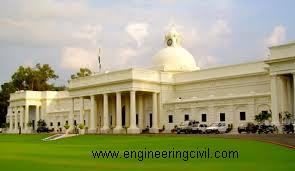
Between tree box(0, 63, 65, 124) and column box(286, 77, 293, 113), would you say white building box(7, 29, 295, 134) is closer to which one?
column box(286, 77, 293, 113)

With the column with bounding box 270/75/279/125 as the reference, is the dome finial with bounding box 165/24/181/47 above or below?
above

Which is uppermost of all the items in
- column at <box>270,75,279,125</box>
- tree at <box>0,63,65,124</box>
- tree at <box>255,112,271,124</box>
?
tree at <box>0,63,65,124</box>

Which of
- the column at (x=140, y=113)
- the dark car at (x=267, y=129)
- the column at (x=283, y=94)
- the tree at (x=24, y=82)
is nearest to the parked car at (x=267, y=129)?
the dark car at (x=267, y=129)

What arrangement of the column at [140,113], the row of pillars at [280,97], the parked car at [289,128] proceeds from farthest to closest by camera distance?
the column at [140,113], the row of pillars at [280,97], the parked car at [289,128]

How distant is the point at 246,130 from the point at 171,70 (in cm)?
2453

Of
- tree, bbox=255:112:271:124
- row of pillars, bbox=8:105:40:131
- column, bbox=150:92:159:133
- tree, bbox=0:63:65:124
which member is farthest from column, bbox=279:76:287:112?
tree, bbox=0:63:65:124

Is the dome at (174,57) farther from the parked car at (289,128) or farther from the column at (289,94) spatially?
the parked car at (289,128)

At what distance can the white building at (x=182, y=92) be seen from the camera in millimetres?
50312

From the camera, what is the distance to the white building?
50.3 m

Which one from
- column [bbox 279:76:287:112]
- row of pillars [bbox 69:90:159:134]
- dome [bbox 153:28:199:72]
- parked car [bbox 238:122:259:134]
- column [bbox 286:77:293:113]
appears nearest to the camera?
column [bbox 279:76:287:112]

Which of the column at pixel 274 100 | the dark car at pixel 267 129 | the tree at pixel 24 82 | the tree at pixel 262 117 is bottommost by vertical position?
the dark car at pixel 267 129

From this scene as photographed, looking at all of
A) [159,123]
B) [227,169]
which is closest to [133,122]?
[159,123]

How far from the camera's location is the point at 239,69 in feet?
203

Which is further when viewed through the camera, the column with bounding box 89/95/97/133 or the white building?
the column with bounding box 89/95/97/133
